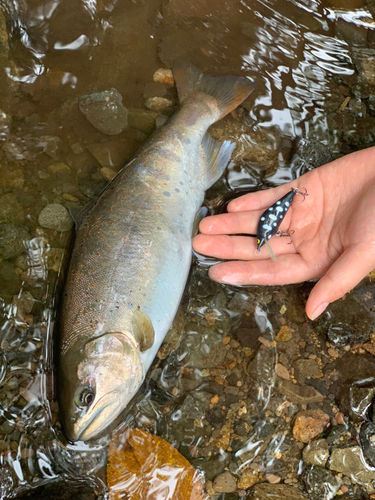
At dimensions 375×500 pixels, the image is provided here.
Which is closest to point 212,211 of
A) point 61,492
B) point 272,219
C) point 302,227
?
point 272,219

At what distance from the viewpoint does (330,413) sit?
3684 mm

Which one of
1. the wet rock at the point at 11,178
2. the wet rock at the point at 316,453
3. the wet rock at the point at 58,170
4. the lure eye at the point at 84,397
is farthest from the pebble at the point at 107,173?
the wet rock at the point at 316,453

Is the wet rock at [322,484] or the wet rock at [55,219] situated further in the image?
the wet rock at [55,219]

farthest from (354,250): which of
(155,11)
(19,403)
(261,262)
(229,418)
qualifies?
(155,11)

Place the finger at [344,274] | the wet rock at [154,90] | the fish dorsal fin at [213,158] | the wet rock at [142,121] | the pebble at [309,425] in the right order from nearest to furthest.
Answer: the finger at [344,274]
the pebble at [309,425]
the fish dorsal fin at [213,158]
the wet rock at [142,121]
the wet rock at [154,90]

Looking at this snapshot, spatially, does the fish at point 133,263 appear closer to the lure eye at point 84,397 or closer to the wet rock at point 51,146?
the lure eye at point 84,397

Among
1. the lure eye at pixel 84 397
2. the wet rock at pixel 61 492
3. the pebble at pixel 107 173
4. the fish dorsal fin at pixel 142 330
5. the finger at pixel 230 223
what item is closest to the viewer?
the lure eye at pixel 84 397

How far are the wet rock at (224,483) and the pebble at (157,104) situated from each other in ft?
12.6

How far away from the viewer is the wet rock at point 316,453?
139 inches

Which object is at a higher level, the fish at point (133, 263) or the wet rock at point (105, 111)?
the wet rock at point (105, 111)

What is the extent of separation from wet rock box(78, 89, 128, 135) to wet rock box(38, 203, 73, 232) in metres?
1.06

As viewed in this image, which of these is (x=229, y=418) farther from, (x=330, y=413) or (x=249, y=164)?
→ (x=249, y=164)

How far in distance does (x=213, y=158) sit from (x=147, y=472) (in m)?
3.07

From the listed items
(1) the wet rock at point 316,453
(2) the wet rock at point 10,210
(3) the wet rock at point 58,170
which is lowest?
(1) the wet rock at point 316,453
